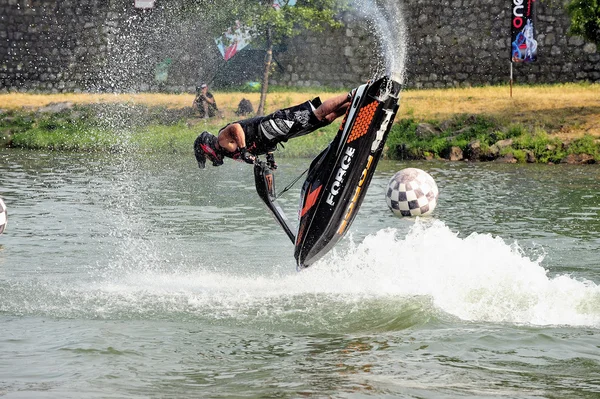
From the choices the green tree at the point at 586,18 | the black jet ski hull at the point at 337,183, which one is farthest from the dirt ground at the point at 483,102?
the black jet ski hull at the point at 337,183

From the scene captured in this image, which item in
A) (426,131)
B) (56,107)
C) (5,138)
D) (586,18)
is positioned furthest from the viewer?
(56,107)

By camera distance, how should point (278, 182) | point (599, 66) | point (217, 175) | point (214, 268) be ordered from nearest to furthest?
1. point (214, 268)
2. point (278, 182)
3. point (217, 175)
4. point (599, 66)

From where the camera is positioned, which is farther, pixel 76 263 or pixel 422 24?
pixel 422 24

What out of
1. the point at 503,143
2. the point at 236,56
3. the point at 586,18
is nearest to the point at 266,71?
the point at 236,56

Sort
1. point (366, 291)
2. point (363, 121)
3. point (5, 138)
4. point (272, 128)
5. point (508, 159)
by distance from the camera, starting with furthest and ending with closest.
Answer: point (5, 138) < point (508, 159) < point (272, 128) < point (363, 121) < point (366, 291)

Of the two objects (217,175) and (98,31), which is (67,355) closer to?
(217,175)

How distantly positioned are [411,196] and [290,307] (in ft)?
21.5

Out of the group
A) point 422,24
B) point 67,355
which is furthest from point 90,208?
point 422,24

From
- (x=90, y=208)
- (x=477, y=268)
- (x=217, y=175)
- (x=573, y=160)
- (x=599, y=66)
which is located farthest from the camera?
(x=599, y=66)

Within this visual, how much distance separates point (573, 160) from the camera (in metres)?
25.3

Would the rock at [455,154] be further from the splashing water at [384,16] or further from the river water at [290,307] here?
the river water at [290,307]

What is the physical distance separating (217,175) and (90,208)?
5.22 metres

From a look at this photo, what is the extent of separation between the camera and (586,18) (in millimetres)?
27453

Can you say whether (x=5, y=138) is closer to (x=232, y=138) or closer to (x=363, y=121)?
(x=232, y=138)
